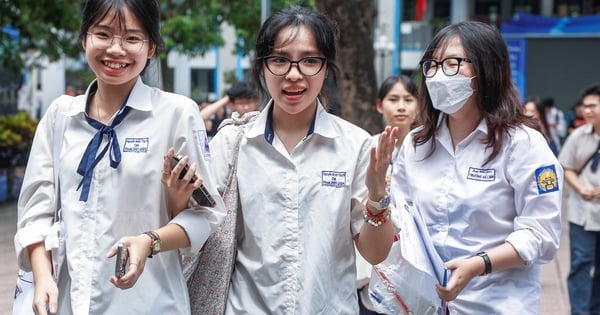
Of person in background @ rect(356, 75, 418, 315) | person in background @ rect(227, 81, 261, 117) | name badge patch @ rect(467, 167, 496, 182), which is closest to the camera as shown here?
name badge patch @ rect(467, 167, 496, 182)

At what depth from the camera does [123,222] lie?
2.77m

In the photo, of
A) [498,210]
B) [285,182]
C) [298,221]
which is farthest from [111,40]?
[498,210]

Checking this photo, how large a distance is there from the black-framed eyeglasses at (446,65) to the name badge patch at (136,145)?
115 cm

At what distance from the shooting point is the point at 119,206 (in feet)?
9.05

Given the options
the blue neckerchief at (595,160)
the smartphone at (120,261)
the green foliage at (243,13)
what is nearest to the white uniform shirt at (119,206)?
the smartphone at (120,261)

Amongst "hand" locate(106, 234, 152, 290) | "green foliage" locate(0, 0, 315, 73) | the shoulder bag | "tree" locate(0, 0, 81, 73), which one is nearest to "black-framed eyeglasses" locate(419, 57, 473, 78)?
the shoulder bag

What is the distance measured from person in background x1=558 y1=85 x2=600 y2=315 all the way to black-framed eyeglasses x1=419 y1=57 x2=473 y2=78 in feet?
12.0

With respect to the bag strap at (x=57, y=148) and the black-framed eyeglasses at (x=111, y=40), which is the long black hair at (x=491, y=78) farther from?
the bag strap at (x=57, y=148)

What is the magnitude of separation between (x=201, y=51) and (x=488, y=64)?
15.7m

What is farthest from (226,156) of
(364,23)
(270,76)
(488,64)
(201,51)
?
(201,51)

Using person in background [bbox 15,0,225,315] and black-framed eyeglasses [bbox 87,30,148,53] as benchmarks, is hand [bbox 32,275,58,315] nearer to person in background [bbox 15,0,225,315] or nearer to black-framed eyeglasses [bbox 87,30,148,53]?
person in background [bbox 15,0,225,315]

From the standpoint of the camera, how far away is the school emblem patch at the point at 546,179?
3133 mm

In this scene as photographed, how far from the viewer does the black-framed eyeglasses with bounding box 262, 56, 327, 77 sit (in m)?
2.99

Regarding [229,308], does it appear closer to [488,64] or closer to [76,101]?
[76,101]
